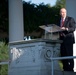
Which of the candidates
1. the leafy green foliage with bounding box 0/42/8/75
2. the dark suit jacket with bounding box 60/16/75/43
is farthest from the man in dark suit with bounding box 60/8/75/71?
the leafy green foliage with bounding box 0/42/8/75

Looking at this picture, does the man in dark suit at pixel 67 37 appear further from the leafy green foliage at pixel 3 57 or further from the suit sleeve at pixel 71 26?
the leafy green foliage at pixel 3 57

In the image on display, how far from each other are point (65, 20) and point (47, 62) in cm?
131

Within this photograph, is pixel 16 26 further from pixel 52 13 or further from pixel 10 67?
pixel 10 67

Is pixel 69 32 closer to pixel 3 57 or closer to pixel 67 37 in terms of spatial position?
pixel 67 37

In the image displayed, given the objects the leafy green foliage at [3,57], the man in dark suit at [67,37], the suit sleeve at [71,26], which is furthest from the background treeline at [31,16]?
the suit sleeve at [71,26]

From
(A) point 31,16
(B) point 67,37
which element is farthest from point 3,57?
(A) point 31,16

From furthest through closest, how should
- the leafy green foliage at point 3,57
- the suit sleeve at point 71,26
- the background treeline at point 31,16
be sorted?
the background treeline at point 31,16, the leafy green foliage at point 3,57, the suit sleeve at point 71,26

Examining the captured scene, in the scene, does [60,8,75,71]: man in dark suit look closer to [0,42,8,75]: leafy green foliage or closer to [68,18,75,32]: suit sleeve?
[68,18,75,32]: suit sleeve

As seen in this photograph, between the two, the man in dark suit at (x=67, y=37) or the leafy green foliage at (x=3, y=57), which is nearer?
the man in dark suit at (x=67, y=37)

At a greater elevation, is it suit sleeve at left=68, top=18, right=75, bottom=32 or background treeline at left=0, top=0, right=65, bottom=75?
background treeline at left=0, top=0, right=65, bottom=75

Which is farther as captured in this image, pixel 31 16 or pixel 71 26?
pixel 31 16

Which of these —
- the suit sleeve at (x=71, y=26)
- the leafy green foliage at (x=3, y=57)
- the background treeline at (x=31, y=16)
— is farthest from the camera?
the background treeline at (x=31, y=16)

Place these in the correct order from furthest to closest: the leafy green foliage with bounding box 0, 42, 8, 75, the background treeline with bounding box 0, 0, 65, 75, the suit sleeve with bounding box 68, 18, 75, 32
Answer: the background treeline with bounding box 0, 0, 65, 75 < the leafy green foliage with bounding box 0, 42, 8, 75 < the suit sleeve with bounding box 68, 18, 75, 32

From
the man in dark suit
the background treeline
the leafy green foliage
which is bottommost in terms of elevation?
the leafy green foliage
